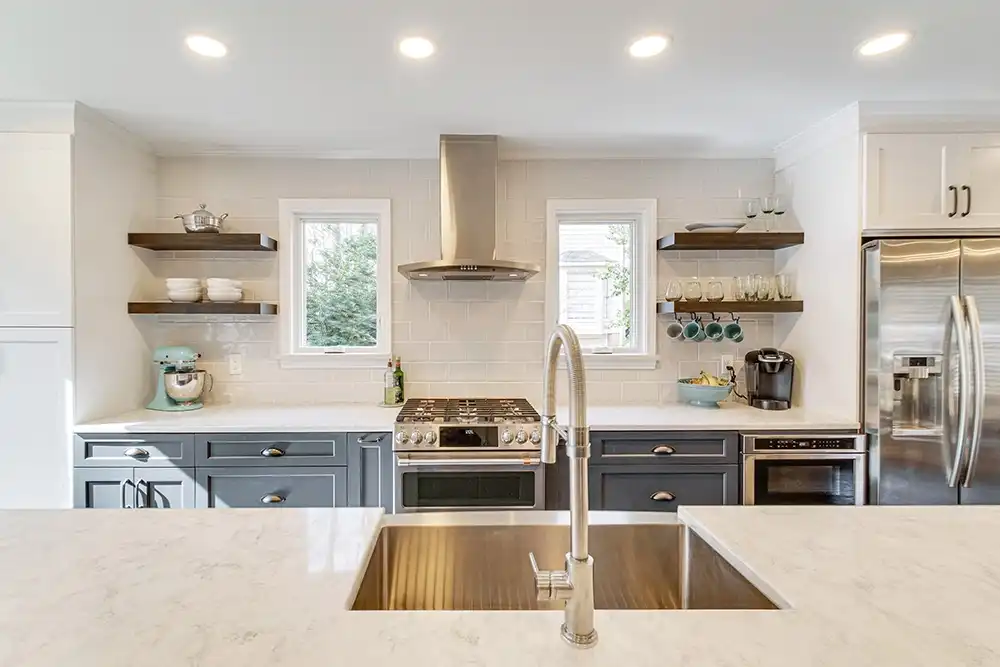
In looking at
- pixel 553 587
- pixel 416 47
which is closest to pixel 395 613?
pixel 553 587

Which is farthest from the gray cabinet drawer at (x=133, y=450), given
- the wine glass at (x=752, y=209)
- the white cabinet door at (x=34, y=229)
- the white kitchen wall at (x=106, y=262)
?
the wine glass at (x=752, y=209)

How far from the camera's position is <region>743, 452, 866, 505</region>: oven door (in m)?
2.61

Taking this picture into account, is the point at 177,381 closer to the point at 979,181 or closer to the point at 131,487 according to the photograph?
the point at 131,487

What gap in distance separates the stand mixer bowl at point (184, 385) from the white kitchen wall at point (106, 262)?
21cm

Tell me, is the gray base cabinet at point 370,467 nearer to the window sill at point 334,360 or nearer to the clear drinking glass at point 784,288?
the window sill at point 334,360

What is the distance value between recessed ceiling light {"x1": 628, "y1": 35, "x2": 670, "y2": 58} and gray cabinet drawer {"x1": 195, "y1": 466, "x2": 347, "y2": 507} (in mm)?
2162

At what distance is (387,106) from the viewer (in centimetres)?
260

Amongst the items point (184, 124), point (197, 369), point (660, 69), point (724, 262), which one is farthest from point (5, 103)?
point (724, 262)

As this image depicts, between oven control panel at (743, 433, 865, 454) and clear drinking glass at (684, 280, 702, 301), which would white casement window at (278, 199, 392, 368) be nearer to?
clear drinking glass at (684, 280, 702, 301)

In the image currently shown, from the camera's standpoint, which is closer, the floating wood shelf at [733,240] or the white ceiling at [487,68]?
the white ceiling at [487,68]

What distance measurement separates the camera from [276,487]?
261 centimetres

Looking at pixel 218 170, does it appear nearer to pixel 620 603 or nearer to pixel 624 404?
pixel 624 404

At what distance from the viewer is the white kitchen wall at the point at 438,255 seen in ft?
10.6

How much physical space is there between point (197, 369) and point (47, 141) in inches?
51.4
